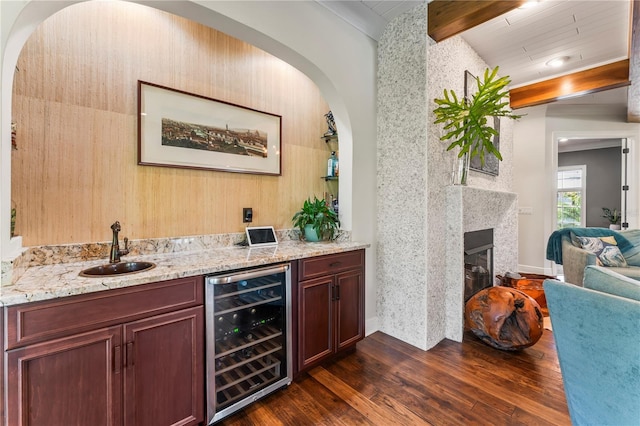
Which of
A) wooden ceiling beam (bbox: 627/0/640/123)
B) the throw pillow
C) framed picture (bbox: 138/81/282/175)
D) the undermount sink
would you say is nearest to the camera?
the undermount sink

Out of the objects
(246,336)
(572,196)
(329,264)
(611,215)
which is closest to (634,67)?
(329,264)

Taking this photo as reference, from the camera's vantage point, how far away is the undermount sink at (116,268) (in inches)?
56.4

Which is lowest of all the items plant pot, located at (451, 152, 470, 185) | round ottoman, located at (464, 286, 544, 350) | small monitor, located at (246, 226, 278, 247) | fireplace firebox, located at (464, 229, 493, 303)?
round ottoman, located at (464, 286, 544, 350)

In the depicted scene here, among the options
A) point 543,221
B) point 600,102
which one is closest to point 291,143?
point 543,221

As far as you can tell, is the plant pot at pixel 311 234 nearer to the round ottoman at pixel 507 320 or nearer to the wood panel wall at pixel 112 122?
the wood panel wall at pixel 112 122

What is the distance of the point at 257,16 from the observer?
5.98ft

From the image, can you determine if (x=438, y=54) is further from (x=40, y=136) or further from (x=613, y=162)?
(x=613, y=162)

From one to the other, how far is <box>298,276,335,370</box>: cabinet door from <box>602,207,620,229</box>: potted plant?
7.30 metres

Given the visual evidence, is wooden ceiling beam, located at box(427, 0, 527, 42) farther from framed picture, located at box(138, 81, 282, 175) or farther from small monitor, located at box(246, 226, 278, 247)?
small monitor, located at box(246, 226, 278, 247)

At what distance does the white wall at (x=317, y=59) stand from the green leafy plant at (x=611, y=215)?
7.06m

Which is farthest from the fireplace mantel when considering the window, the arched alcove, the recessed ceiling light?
the window

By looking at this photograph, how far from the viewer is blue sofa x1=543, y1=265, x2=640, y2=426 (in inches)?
34.3

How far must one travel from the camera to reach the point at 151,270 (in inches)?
55.8

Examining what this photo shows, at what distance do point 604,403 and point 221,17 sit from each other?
99.9 inches
